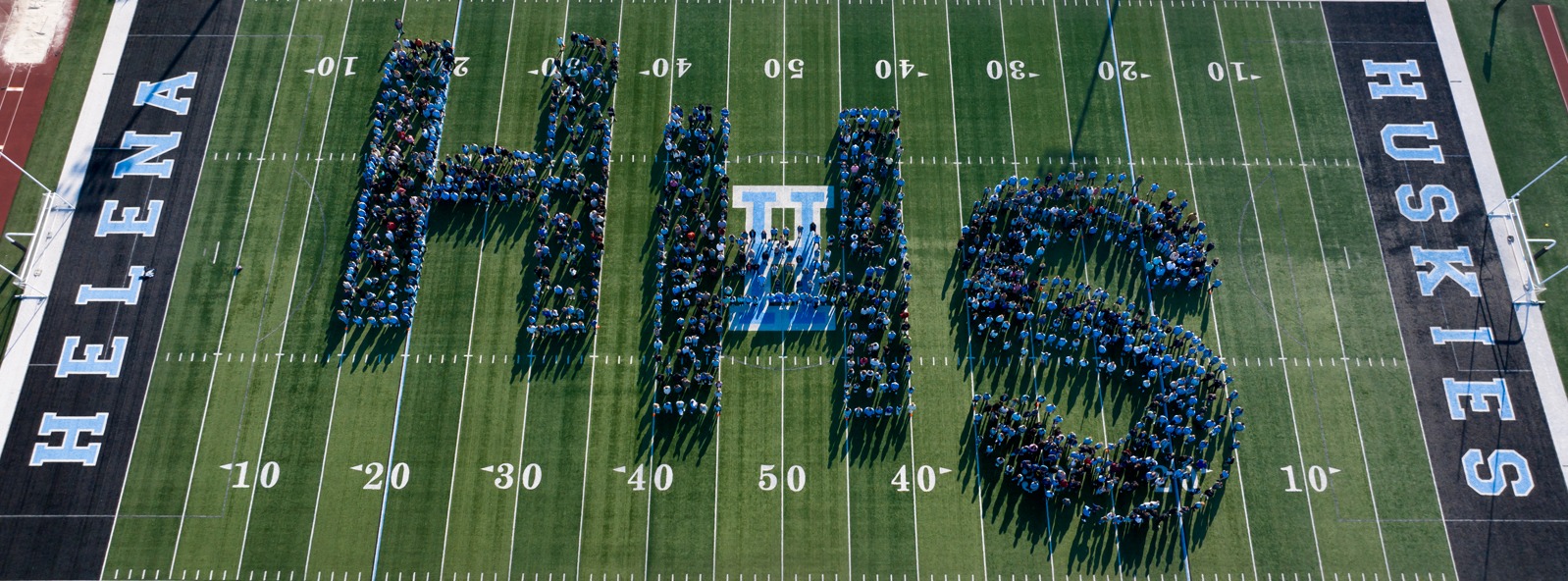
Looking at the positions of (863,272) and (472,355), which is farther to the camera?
(863,272)

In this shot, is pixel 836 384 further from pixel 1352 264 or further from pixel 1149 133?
pixel 1352 264

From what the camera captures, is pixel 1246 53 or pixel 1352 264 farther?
pixel 1246 53

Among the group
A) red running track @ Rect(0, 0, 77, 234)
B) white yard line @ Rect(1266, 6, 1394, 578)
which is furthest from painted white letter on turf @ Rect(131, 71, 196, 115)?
white yard line @ Rect(1266, 6, 1394, 578)

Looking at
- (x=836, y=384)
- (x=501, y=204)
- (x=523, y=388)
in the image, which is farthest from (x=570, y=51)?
(x=836, y=384)

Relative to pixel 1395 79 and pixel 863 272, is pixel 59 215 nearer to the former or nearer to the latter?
pixel 863 272

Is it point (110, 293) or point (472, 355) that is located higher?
point (110, 293)

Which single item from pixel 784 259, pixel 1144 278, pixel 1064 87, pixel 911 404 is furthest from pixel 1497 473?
pixel 784 259
